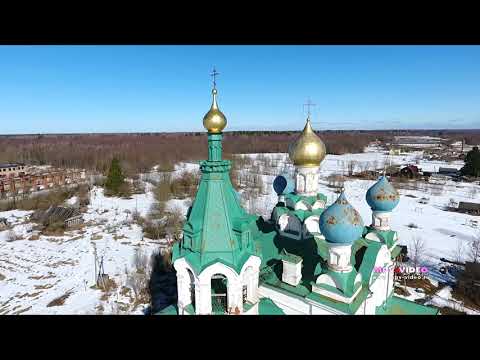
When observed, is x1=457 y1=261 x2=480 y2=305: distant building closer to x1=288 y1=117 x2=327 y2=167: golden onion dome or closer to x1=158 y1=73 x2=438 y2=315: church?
x1=158 y1=73 x2=438 y2=315: church

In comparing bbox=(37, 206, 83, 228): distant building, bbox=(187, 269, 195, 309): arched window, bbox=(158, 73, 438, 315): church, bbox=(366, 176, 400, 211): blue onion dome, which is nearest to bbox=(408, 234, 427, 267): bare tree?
bbox=(158, 73, 438, 315): church

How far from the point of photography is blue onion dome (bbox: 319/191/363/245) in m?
6.00

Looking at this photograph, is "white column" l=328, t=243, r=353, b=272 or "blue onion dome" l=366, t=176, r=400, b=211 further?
"blue onion dome" l=366, t=176, r=400, b=211

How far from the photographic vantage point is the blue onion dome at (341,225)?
600cm

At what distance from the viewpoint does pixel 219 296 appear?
243 inches

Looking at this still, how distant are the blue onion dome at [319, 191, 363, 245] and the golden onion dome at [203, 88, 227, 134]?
9.25ft

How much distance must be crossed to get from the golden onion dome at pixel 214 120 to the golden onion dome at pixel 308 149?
11.8 ft

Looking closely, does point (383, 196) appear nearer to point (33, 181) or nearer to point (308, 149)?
point (308, 149)

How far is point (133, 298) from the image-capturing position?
1189 cm

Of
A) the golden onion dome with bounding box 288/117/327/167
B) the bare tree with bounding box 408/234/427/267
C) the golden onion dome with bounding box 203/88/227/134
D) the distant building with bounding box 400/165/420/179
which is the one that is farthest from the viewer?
the distant building with bounding box 400/165/420/179

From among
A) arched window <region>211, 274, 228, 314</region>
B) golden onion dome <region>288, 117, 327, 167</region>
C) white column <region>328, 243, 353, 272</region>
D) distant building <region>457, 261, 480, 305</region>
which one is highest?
golden onion dome <region>288, 117, 327, 167</region>

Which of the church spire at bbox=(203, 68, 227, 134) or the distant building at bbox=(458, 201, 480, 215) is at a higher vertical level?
the church spire at bbox=(203, 68, 227, 134)
